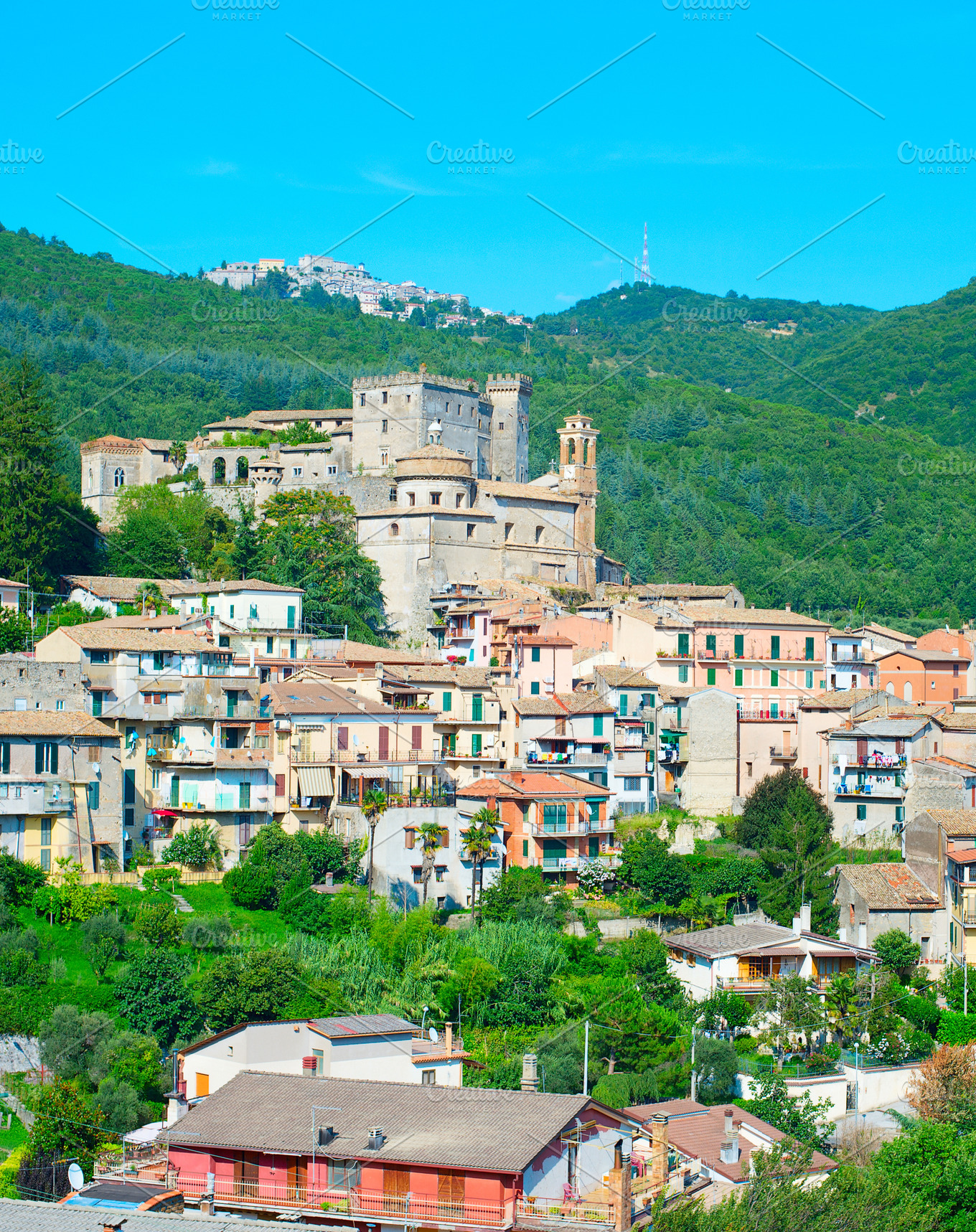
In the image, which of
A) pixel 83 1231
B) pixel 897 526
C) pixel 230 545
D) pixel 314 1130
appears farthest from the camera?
pixel 897 526

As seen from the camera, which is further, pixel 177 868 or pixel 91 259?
pixel 91 259

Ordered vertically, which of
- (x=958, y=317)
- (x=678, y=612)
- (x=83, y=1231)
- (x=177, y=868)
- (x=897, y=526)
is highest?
(x=958, y=317)

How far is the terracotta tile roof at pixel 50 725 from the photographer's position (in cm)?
4350

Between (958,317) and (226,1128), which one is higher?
(958,317)

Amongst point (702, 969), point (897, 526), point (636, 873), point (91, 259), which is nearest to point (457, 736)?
point (636, 873)

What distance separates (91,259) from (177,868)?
482 feet

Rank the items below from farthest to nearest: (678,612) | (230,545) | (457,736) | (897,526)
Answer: (897,526) < (230,545) < (678,612) < (457,736)

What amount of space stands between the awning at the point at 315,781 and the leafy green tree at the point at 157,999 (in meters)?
10.4

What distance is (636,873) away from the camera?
4806cm

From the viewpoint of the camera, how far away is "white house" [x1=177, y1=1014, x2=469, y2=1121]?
33656mm

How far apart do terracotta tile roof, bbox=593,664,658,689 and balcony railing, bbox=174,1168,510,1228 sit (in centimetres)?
2964

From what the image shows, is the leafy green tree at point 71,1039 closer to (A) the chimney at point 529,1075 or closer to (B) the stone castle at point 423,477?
(A) the chimney at point 529,1075

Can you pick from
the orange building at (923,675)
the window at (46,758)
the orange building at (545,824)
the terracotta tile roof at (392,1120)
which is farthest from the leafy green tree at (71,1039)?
the orange building at (923,675)

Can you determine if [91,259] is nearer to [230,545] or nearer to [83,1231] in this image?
[230,545]
